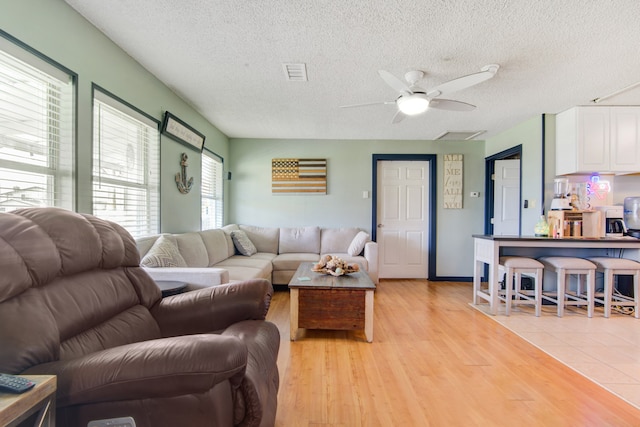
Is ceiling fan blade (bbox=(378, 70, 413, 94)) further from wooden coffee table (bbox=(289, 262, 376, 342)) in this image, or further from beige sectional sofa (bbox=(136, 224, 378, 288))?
beige sectional sofa (bbox=(136, 224, 378, 288))

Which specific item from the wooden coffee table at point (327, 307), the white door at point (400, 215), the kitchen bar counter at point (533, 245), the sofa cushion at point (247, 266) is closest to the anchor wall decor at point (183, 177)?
the sofa cushion at point (247, 266)

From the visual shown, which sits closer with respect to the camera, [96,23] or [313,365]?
[96,23]

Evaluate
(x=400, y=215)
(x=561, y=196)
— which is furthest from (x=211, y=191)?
(x=561, y=196)

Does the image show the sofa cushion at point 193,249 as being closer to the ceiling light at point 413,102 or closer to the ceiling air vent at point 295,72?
the ceiling air vent at point 295,72

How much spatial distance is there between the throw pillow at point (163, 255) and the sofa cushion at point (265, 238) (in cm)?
204

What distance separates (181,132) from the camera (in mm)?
3184

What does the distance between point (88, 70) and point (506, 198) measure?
532 centimetres

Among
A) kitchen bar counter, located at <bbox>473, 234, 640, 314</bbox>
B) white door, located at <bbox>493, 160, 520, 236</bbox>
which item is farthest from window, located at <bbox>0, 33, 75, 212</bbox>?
white door, located at <bbox>493, 160, 520, 236</bbox>

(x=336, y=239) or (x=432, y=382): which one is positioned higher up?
(x=336, y=239)

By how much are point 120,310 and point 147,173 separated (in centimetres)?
174

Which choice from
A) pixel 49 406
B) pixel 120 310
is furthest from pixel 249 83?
pixel 49 406

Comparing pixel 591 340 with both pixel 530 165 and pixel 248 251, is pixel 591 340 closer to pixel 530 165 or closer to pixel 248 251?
pixel 530 165

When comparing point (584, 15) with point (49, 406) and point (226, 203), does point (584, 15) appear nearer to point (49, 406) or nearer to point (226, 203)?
point (49, 406)

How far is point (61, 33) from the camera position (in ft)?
5.73
